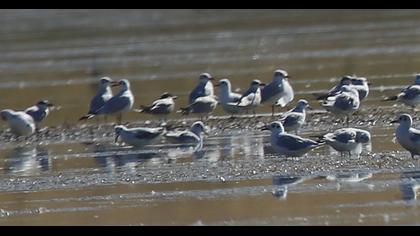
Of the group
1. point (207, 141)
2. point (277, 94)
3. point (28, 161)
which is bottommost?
point (28, 161)

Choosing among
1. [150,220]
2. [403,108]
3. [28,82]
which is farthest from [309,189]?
[28,82]

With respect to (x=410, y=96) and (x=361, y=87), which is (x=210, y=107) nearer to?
(x=361, y=87)

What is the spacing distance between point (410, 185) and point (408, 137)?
6.03 ft

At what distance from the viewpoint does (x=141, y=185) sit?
1269 centimetres

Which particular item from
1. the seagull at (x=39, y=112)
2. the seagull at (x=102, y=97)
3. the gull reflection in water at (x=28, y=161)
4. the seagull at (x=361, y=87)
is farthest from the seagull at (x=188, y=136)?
the seagull at (x=39, y=112)

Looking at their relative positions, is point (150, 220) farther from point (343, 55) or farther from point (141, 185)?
point (343, 55)

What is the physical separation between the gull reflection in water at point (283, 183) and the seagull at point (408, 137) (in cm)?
146

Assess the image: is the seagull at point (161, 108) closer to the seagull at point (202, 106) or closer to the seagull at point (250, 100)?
the seagull at point (202, 106)

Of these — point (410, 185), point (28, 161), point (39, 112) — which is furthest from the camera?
point (39, 112)

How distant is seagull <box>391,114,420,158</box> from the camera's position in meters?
13.2

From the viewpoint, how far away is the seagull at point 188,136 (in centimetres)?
1556

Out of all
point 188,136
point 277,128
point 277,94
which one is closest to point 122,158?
point 188,136

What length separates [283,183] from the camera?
480 inches

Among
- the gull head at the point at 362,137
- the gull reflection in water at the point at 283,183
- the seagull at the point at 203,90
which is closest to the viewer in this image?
the gull reflection in water at the point at 283,183
